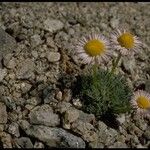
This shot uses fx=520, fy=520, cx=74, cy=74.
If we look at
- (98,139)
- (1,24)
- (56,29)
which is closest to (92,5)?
(56,29)

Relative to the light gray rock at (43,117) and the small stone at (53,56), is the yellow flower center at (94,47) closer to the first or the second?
the light gray rock at (43,117)

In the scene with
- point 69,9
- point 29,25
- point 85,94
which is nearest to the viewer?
point 85,94

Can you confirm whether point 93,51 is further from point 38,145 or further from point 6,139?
point 6,139

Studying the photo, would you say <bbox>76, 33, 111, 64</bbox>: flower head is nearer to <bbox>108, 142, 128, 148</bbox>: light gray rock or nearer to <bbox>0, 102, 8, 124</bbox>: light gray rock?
<bbox>108, 142, 128, 148</bbox>: light gray rock

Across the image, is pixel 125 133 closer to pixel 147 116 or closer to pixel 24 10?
pixel 147 116

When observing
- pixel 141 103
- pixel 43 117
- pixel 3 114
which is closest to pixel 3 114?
pixel 3 114

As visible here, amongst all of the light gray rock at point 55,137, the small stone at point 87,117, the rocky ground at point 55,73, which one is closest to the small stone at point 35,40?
the rocky ground at point 55,73

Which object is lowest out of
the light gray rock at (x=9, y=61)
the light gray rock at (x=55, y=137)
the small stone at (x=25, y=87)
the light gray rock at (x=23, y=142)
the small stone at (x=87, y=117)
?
the light gray rock at (x=23, y=142)
